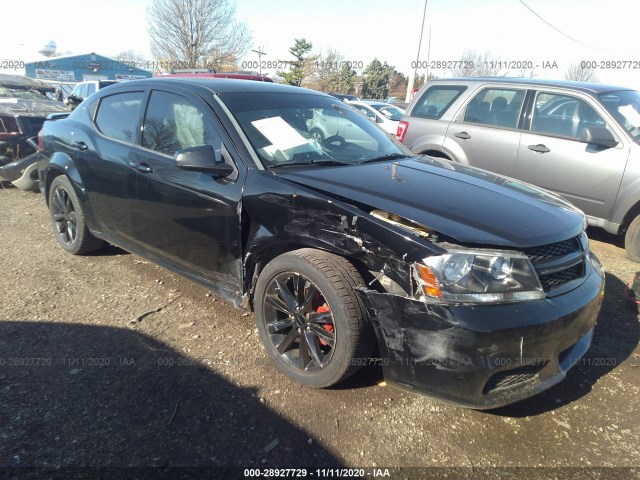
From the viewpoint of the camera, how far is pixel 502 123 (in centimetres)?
561

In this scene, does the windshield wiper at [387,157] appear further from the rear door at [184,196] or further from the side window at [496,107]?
the side window at [496,107]

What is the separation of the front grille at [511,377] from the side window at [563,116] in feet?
12.6

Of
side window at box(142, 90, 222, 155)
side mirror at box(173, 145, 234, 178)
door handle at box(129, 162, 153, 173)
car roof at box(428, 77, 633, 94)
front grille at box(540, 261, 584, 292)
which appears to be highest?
car roof at box(428, 77, 633, 94)

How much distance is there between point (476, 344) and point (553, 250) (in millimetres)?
735

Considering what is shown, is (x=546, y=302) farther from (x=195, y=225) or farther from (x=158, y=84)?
(x=158, y=84)

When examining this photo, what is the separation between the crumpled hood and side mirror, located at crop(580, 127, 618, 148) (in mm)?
2328

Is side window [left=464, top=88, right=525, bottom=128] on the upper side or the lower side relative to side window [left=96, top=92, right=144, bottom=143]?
upper

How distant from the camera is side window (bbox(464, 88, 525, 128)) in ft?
18.2

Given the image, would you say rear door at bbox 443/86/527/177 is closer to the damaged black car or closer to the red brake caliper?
the red brake caliper

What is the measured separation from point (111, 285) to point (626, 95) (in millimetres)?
5996

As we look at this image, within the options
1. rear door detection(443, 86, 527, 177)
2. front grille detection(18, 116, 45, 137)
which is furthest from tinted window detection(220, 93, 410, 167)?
front grille detection(18, 116, 45, 137)

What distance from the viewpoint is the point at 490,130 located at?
562 cm

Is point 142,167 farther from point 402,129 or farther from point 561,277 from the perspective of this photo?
point 402,129

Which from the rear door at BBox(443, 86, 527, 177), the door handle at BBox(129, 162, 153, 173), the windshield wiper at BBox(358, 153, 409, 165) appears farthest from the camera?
the rear door at BBox(443, 86, 527, 177)
